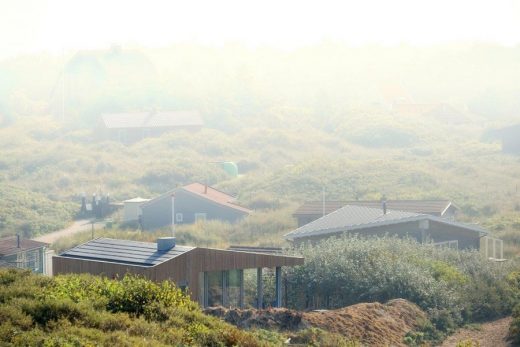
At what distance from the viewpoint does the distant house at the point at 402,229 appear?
36.7 meters

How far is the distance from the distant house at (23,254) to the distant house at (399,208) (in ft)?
49.5

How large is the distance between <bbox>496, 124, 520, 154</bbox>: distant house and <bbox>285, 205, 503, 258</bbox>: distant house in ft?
151

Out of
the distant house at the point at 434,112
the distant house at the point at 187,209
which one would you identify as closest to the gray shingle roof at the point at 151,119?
the distant house at the point at 434,112

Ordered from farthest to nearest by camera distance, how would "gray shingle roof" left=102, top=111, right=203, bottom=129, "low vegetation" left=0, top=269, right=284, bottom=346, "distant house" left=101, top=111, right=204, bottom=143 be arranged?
"gray shingle roof" left=102, top=111, right=203, bottom=129 < "distant house" left=101, top=111, right=204, bottom=143 < "low vegetation" left=0, top=269, right=284, bottom=346

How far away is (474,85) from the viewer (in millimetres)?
140000

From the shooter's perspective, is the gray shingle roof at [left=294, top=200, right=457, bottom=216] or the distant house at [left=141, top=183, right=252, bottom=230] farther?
the distant house at [left=141, top=183, right=252, bottom=230]

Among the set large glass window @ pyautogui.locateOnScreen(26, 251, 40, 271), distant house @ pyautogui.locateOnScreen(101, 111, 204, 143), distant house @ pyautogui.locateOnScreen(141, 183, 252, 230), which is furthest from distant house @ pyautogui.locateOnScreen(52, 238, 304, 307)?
distant house @ pyautogui.locateOnScreen(101, 111, 204, 143)

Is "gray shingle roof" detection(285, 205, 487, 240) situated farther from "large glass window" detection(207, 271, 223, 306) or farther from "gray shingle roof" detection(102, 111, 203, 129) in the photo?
"gray shingle roof" detection(102, 111, 203, 129)

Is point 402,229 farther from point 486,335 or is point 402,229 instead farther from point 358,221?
point 486,335

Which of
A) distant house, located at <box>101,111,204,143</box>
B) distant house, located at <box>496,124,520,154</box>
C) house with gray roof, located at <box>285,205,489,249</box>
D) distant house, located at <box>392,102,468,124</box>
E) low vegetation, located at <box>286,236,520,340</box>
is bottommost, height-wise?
low vegetation, located at <box>286,236,520,340</box>

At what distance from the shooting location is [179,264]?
2288 cm

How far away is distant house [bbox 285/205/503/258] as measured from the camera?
36.7 metres

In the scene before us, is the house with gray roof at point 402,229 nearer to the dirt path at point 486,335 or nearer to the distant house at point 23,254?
the dirt path at point 486,335

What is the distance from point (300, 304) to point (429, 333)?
5.51 meters
